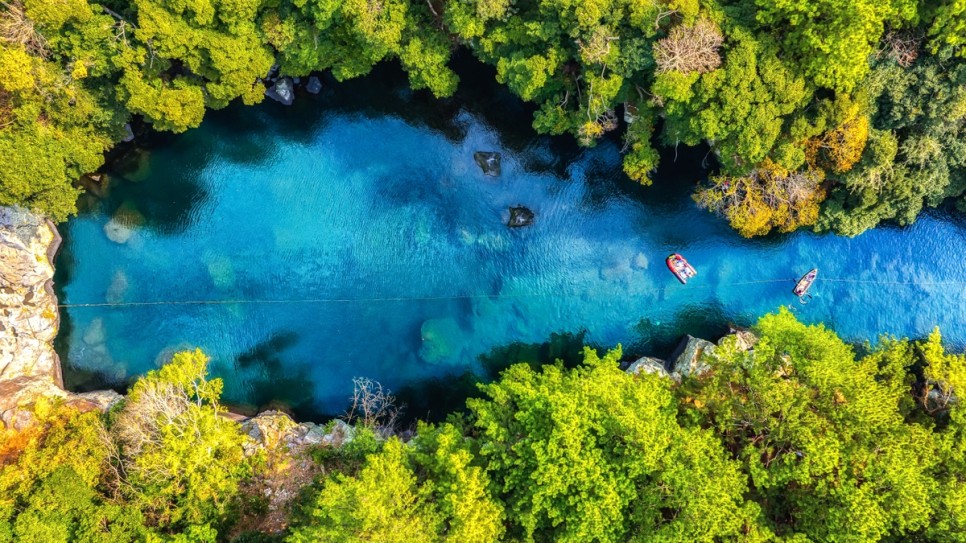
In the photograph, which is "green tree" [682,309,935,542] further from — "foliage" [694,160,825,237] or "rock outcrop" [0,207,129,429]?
"rock outcrop" [0,207,129,429]

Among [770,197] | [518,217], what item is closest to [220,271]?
[518,217]

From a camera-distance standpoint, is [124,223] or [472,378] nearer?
[124,223]

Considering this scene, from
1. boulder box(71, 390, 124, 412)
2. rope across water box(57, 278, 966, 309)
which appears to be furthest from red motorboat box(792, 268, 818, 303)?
boulder box(71, 390, 124, 412)

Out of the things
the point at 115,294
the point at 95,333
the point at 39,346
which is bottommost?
the point at 39,346

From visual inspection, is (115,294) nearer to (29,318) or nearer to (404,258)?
(29,318)

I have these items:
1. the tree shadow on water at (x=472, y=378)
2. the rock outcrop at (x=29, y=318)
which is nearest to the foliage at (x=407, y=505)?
the tree shadow on water at (x=472, y=378)

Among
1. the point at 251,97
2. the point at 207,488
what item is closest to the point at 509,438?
the point at 207,488
